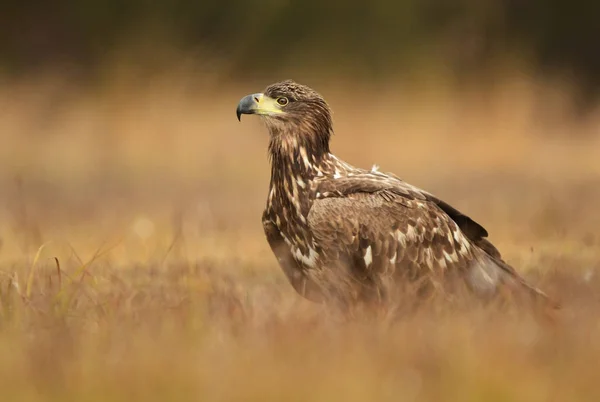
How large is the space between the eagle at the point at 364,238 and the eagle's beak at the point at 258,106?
0.31 meters

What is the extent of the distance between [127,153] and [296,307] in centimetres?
1046

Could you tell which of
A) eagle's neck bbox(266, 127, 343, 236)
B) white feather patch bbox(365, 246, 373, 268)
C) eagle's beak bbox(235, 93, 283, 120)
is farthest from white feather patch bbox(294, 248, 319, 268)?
eagle's beak bbox(235, 93, 283, 120)

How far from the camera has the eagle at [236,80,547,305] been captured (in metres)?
6.31

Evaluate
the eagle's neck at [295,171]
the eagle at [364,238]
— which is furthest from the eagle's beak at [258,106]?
the eagle at [364,238]

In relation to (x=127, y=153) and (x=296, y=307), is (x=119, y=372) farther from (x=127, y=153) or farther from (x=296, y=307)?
(x=127, y=153)

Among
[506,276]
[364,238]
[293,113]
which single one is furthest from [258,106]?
[506,276]

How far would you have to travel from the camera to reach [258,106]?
23.6 ft

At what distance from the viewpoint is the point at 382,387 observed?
4.07 meters

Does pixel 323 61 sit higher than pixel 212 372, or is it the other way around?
pixel 323 61

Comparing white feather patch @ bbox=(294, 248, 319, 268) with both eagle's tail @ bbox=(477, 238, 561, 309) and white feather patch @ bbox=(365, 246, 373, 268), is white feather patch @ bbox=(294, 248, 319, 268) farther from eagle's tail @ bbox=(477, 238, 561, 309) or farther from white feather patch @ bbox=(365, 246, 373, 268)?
eagle's tail @ bbox=(477, 238, 561, 309)

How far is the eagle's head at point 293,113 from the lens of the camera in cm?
709

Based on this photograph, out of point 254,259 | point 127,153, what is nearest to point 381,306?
point 254,259

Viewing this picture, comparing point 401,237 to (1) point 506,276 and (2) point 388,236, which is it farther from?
(1) point 506,276

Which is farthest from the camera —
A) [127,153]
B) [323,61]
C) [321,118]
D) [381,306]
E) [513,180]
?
[323,61]
